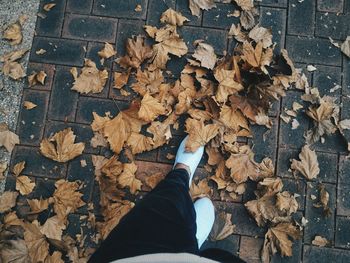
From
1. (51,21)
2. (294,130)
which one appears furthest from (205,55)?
(51,21)

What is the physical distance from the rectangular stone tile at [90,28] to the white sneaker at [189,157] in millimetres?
914

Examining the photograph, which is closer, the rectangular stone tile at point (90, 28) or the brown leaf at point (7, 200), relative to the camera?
the brown leaf at point (7, 200)

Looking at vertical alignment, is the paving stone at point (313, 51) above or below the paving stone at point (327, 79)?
above

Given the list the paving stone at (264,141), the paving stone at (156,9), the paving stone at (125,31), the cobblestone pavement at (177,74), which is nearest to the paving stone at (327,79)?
the cobblestone pavement at (177,74)

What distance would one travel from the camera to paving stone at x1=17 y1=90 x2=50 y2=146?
313cm

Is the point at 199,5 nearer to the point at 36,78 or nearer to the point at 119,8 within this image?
the point at 119,8

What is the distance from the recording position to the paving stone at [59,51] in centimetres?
321

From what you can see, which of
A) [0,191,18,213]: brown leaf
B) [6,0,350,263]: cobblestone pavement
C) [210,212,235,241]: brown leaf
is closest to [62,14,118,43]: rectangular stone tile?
[6,0,350,263]: cobblestone pavement

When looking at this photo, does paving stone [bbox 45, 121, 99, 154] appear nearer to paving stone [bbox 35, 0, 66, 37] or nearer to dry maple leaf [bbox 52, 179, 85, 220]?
dry maple leaf [bbox 52, 179, 85, 220]

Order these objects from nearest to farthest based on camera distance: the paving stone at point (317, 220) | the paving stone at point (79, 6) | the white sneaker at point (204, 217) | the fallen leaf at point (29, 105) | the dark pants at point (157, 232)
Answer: the dark pants at point (157, 232) < the white sneaker at point (204, 217) < the paving stone at point (317, 220) < the fallen leaf at point (29, 105) < the paving stone at point (79, 6)

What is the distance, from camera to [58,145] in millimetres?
3066

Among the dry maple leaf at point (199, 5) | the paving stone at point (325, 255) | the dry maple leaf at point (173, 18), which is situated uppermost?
the dry maple leaf at point (199, 5)

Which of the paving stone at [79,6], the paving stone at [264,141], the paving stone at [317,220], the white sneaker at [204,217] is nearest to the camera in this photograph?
the white sneaker at [204,217]

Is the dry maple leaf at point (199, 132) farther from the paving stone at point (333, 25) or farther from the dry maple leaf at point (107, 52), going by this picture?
the paving stone at point (333, 25)
